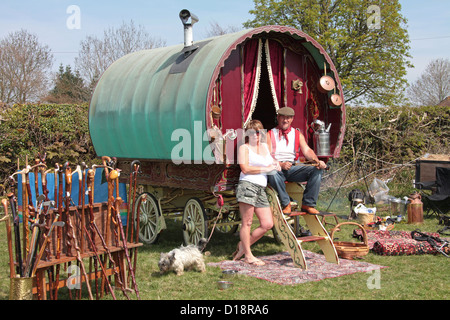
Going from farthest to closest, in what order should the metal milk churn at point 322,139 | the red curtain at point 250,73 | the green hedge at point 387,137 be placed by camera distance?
the green hedge at point 387,137
the metal milk churn at point 322,139
the red curtain at point 250,73

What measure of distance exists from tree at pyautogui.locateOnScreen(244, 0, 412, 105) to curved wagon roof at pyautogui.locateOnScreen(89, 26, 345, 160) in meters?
16.2

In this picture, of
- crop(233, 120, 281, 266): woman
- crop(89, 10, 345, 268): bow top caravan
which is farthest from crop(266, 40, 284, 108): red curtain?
crop(233, 120, 281, 266): woman

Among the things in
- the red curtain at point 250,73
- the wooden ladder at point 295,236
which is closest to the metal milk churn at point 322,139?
the red curtain at point 250,73

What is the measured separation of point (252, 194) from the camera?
6.25m

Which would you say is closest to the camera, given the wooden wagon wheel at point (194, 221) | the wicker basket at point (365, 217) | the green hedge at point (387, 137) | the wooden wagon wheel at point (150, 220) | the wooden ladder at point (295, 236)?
the wooden ladder at point (295, 236)

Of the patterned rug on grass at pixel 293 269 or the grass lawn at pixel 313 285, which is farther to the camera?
the patterned rug on grass at pixel 293 269

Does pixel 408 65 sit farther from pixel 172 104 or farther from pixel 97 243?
pixel 97 243

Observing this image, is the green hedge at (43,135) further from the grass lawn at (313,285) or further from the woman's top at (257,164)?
the woman's top at (257,164)

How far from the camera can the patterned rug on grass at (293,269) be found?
560 centimetres

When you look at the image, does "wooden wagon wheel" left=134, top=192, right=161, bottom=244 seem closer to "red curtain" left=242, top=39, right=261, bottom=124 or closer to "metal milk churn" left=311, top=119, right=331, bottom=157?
"red curtain" left=242, top=39, right=261, bottom=124

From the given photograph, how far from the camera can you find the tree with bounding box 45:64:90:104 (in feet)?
96.6

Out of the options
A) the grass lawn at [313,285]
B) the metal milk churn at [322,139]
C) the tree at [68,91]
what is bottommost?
the grass lawn at [313,285]

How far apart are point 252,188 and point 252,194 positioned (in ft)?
0.24

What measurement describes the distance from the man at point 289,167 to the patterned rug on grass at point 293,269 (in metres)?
0.65
